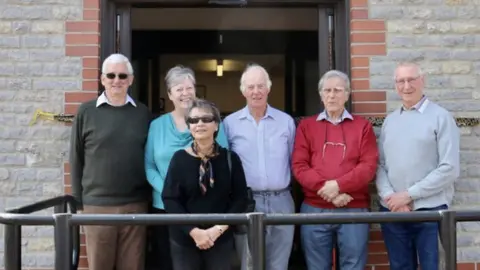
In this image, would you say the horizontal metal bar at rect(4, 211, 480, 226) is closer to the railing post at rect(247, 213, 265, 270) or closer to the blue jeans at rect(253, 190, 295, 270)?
the railing post at rect(247, 213, 265, 270)

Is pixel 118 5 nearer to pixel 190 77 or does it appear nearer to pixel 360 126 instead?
pixel 190 77

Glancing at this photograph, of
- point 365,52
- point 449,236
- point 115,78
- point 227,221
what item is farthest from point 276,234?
point 365,52

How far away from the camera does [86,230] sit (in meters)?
3.73

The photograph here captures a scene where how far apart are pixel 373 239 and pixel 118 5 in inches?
98.8

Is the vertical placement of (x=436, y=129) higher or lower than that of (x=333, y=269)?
higher

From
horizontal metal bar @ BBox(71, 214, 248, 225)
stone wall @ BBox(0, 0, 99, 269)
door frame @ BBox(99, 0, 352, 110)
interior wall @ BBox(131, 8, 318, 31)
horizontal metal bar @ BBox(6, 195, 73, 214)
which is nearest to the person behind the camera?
horizontal metal bar @ BBox(71, 214, 248, 225)

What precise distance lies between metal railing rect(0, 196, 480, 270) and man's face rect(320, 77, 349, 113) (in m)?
1.12

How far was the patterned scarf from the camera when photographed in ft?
10.5

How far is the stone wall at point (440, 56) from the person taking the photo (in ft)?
14.0

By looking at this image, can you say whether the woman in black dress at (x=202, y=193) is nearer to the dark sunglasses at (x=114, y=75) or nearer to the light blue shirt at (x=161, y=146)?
the light blue shirt at (x=161, y=146)

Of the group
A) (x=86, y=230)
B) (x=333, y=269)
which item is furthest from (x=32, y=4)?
(x=333, y=269)

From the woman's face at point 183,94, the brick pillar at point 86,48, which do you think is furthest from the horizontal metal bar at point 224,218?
the brick pillar at point 86,48

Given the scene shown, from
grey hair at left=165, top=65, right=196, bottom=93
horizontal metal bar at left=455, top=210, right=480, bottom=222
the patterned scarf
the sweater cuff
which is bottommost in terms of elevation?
horizontal metal bar at left=455, top=210, right=480, bottom=222

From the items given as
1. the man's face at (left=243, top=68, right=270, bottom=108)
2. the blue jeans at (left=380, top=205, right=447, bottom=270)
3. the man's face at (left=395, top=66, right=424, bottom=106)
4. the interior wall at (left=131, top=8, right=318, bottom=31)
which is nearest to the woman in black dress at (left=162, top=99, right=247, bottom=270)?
the man's face at (left=243, top=68, right=270, bottom=108)
